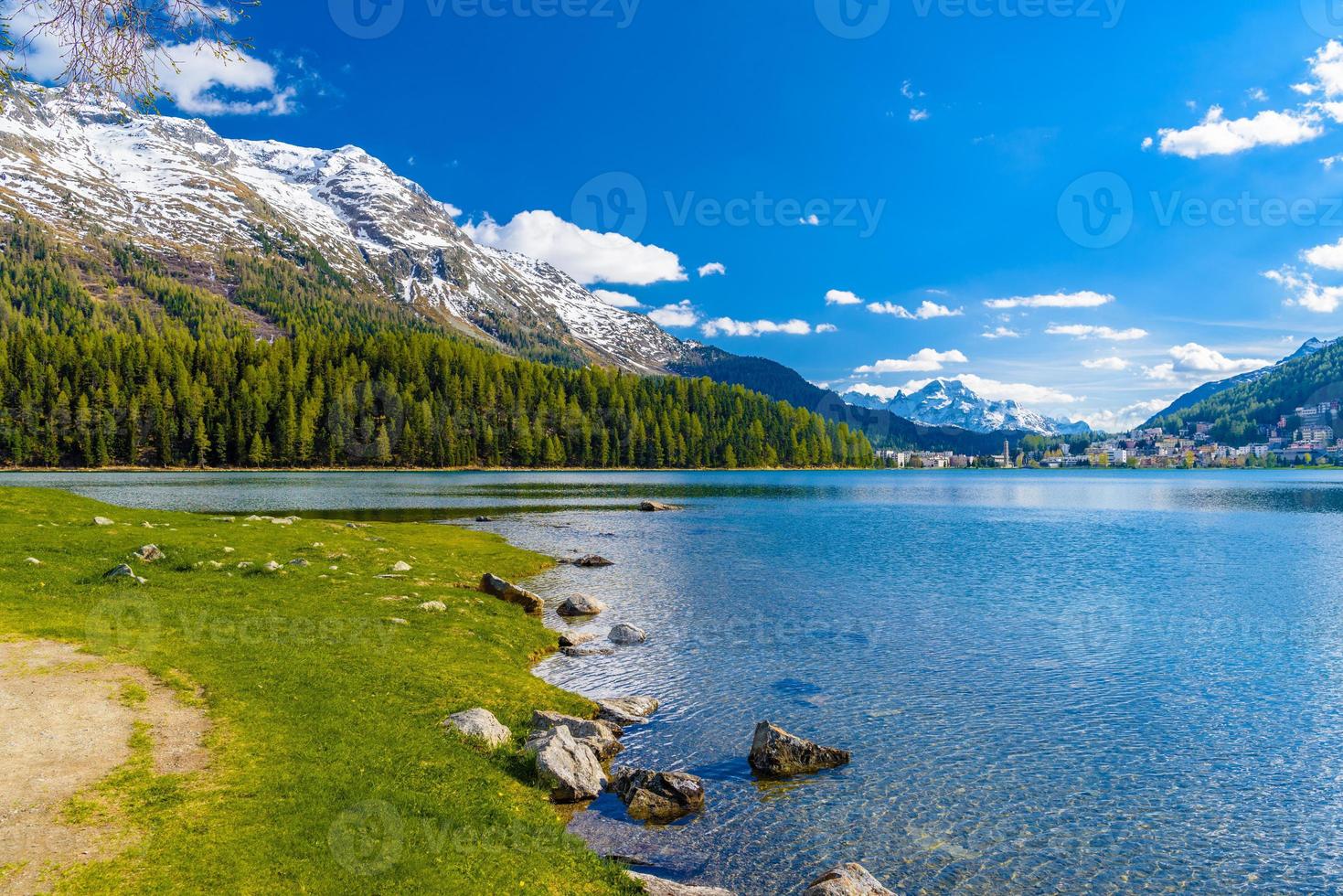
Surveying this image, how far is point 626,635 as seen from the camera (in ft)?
116

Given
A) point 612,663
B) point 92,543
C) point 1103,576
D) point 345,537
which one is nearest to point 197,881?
point 612,663

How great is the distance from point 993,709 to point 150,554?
128 ft

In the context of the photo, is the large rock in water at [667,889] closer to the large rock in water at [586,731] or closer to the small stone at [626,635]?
the large rock in water at [586,731]

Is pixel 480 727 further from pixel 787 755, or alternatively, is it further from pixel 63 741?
pixel 63 741

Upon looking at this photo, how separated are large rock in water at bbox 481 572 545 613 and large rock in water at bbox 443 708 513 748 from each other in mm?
19840

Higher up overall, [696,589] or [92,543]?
[92,543]

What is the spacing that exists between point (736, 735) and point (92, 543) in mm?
34913

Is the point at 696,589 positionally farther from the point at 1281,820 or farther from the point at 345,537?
the point at 1281,820

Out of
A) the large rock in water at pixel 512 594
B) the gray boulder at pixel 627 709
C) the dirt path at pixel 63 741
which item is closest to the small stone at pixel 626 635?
the large rock in water at pixel 512 594

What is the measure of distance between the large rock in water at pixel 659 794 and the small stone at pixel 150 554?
2873cm

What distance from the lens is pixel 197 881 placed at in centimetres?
1141

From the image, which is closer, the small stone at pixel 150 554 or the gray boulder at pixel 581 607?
the small stone at pixel 150 554

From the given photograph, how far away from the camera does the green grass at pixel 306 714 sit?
12594 mm

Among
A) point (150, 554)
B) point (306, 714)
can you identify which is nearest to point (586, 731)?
point (306, 714)
